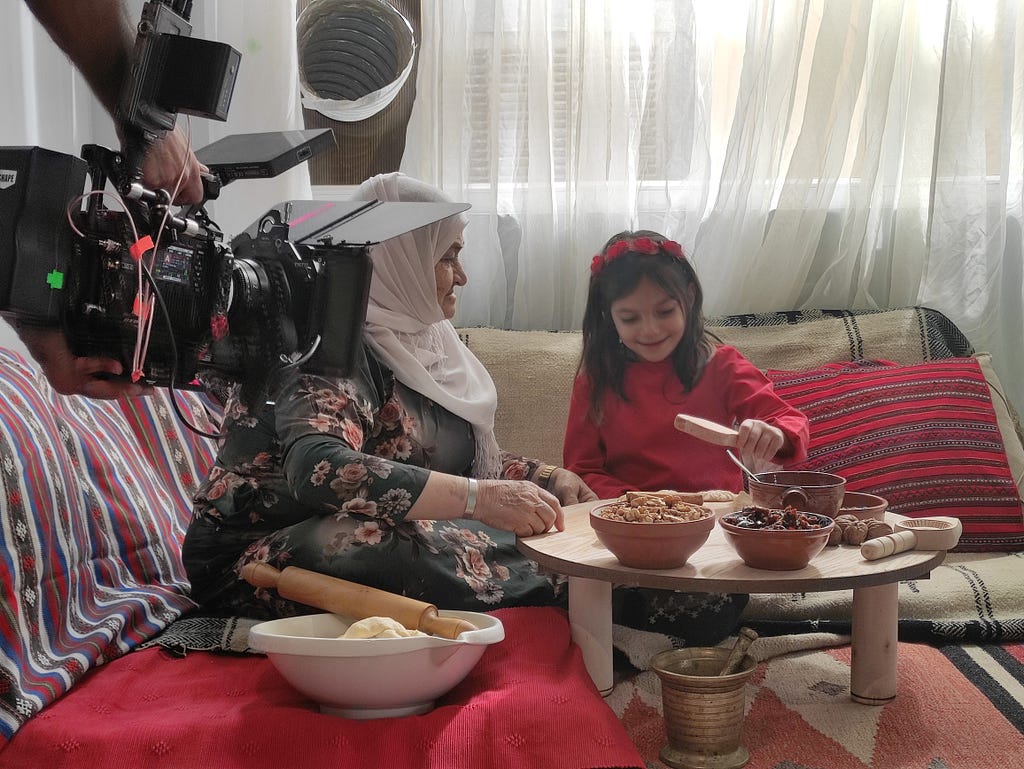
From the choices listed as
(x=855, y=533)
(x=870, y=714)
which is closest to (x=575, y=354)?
(x=855, y=533)

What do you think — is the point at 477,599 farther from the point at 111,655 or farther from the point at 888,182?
the point at 888,182

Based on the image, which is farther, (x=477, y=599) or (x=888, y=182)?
(x=888, y=182)

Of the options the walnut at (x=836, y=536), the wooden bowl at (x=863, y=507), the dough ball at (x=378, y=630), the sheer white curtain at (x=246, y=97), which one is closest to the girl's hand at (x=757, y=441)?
the wooden bowl at (x=863, y=507)

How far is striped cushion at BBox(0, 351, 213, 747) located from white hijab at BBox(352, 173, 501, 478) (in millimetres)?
449

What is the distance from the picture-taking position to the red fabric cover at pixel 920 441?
6.05 feet

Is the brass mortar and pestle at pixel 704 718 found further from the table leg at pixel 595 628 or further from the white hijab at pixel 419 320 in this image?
the white hijab at pixel 419 320

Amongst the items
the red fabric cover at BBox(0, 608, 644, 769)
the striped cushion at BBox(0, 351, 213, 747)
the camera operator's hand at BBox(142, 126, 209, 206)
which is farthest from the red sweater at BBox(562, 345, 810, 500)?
the camera operator's hand at BBox(142, 126, 209, 206)

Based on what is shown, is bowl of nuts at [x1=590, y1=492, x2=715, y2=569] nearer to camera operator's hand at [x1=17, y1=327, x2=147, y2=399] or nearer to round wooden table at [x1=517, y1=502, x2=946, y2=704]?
round wooden table at [x1=517, y1=502, x2=946, y2=704]

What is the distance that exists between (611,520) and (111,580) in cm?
74

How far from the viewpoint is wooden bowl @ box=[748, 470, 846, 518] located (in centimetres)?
131

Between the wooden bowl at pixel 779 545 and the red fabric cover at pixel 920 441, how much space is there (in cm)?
66

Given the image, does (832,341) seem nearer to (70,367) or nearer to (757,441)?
(757,441)

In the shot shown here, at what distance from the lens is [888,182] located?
2248 millimetres

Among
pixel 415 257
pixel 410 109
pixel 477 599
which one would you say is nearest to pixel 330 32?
pixel 410 109
